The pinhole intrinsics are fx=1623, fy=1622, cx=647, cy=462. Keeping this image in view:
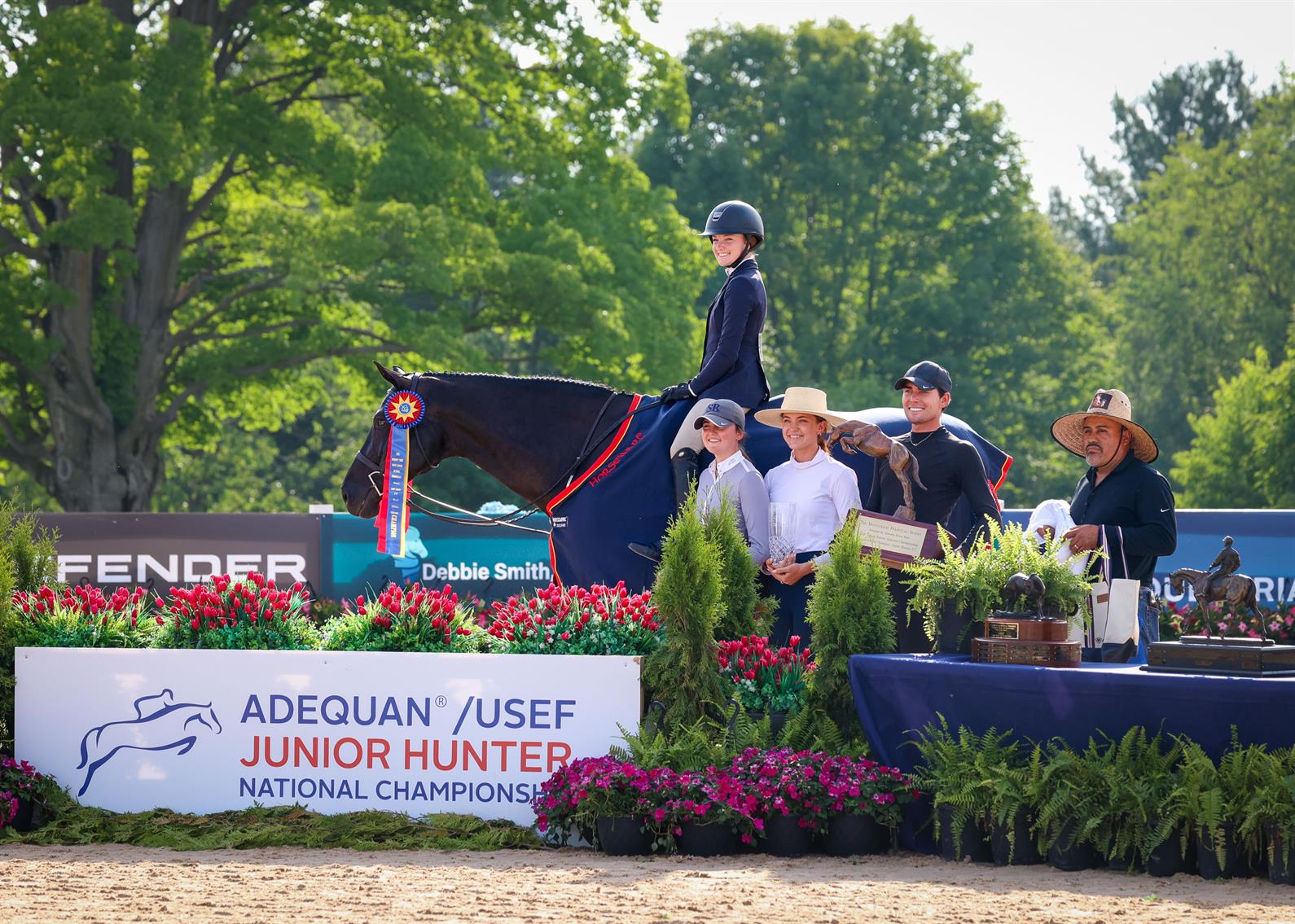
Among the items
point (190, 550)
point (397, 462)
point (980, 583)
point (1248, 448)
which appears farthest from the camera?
point (1248, 448)

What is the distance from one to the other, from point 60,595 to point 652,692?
322 centimetres

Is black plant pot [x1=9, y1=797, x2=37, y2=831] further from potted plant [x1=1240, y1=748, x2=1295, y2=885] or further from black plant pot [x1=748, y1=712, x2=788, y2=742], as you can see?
potted plant [x1=1240, y1=748, x2=1295, y2=885]

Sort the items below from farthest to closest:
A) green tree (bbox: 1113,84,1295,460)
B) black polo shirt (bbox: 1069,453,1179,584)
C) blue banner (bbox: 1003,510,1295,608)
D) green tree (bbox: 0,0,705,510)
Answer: green tree (bbox: 1113,84,1295,460) → green tree (bbox: 0,0,705,510) → blue banner (bbox: 1003,510,1295,608) → black polo shirt (bbox: 1069,453,1179,584)

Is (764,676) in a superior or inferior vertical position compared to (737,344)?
inferior

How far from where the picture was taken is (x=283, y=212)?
22.1 metres

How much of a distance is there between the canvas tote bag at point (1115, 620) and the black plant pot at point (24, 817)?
4.71 m

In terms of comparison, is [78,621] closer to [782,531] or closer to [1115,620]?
[782,531]

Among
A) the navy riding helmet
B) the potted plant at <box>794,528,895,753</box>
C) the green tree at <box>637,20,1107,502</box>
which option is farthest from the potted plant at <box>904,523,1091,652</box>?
the green tree at <box>637,20,1107,502</box>

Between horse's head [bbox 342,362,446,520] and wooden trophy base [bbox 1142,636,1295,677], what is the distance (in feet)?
13.4

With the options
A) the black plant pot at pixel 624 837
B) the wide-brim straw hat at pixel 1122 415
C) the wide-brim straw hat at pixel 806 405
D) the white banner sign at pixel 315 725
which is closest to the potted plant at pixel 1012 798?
the black plant pot at pixel 624 837

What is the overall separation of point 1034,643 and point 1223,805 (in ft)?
3.10

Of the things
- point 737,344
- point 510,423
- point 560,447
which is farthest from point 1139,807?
point 510,423

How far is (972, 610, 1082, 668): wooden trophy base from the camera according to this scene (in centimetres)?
628

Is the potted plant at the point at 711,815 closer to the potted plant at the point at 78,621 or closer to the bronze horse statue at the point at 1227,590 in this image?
the bronze horse statue at the point at 1227,590
